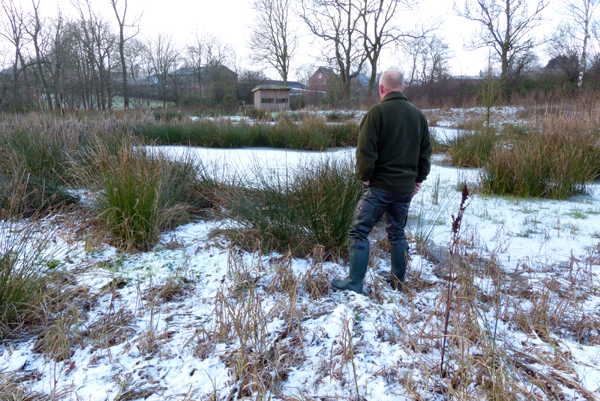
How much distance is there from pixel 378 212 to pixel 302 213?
0.95 meters

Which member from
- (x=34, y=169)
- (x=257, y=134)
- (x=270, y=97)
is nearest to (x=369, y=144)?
(x=34, y=169)

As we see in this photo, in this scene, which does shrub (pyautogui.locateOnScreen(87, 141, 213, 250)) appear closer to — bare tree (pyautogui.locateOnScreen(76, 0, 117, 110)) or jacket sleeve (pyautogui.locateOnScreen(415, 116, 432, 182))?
jacket sleeve (pyautogui.locateOnScreen(415, 116, 432, 182))

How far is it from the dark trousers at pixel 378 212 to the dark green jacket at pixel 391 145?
67 millimetres

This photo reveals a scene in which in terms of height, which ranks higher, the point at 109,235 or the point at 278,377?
the point at 109,235

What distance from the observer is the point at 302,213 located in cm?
333

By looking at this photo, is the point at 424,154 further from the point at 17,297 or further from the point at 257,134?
the point at 257,134

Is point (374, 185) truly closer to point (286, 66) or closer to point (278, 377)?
point (278, 377)

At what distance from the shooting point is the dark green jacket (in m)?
2.42

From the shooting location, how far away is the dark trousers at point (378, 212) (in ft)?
8.26

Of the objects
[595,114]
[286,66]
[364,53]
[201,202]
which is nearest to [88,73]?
[286,66]

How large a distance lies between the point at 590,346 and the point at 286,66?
101 ft

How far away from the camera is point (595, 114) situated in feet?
23.7

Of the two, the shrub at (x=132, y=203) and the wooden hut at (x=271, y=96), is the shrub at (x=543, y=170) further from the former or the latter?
the wooden hut at (x=271, y=96)

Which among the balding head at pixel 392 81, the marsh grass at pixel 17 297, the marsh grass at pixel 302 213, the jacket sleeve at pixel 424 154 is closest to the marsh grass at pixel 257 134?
the marsh grass at pixel 302 213
